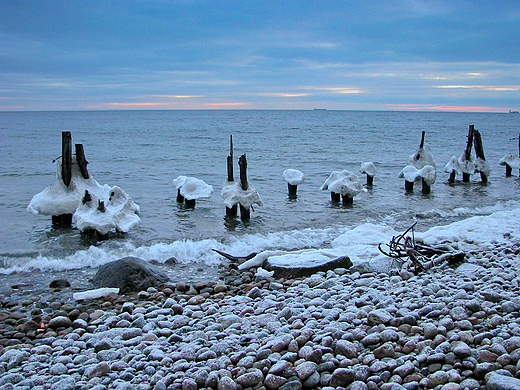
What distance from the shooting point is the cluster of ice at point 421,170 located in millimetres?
16922

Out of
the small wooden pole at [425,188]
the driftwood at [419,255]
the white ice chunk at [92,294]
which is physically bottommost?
the white ice chunk at [92,294]

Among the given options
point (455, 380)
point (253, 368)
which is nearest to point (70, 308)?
point (253, 368)

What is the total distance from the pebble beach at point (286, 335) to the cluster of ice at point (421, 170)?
10.5m

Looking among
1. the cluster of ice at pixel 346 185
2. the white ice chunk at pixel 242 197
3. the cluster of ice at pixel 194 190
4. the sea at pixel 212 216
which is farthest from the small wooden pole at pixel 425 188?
the cluster of ice at pixel 194 190

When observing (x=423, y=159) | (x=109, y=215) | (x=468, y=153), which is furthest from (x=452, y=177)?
(x=109, y=215)

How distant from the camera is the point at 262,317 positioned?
517 cm

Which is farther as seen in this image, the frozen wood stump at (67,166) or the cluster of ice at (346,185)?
the cluster of ice at (346,185)

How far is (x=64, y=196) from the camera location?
11.2 m

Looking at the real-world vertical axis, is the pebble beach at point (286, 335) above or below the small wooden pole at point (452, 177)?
below

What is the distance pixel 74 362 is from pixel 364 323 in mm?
3397

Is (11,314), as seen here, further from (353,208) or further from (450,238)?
(353,208)

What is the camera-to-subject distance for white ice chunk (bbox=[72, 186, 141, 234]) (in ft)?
33.4

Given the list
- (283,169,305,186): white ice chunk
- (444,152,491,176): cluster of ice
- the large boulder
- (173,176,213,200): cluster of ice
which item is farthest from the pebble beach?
(444,152,491,176): cluster of ice

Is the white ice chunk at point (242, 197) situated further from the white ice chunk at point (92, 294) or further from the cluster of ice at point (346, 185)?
the white ice chunk at point (92, 294)
